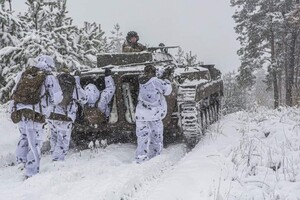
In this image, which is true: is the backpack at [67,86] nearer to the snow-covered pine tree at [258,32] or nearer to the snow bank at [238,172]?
the snow bank at [238,172]

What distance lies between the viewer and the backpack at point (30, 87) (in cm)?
680

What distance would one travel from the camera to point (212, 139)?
9281 mm

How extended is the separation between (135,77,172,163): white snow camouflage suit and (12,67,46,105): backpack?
1.85 meters

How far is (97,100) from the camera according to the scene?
885 centimetres

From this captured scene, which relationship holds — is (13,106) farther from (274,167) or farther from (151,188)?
(274,167)

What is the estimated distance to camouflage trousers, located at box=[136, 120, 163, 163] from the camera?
791cm

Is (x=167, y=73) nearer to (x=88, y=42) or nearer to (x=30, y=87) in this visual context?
(x=30, y=87)

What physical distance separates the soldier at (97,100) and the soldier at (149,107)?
0.99 metres

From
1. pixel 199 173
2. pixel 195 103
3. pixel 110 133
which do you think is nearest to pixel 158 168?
pixel 199 173

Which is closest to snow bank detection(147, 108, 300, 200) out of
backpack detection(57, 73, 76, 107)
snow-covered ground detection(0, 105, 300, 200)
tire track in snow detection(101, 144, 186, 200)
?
snow-covered ground detection(0, 105, 300, 200)

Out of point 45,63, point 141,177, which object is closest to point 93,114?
point 45,63

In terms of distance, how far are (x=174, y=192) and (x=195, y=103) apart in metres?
3.79

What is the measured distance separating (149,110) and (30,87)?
215cm

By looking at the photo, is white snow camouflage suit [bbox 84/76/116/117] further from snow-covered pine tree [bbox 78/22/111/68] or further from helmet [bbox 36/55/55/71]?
snow-covered pine tree [bbox 78/22/111/68]
